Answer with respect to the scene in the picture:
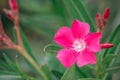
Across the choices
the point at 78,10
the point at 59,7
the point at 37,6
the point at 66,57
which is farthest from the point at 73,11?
the point at 37,6

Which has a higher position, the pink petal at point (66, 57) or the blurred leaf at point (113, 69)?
the pink petal at point (66, 57)

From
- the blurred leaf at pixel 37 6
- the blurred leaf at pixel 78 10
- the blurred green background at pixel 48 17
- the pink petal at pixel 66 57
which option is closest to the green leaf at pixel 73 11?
the blurred leaf at pixel 78 10

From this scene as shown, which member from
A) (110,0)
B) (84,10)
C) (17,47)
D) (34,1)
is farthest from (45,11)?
(17,47)

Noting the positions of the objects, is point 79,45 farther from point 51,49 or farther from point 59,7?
point 59,7

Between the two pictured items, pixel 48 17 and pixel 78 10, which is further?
pixel 48 17

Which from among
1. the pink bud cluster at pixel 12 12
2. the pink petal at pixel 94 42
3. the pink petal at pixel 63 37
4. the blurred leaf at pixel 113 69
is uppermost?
the pink bud cluster at pixel 12 12

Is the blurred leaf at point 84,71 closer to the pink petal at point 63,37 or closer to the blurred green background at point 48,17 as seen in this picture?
the pink petal at point 63,37

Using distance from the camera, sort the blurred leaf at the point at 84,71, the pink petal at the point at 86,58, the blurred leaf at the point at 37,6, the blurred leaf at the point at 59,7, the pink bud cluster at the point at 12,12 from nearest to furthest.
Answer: the pink petal at the point at 86,58, the pink bud cluster at the point at 12,12, the blurred leaf at the point at 84,71, the blurred leaf at the point at 59,7, the blurred leaf at the point at 37,6
